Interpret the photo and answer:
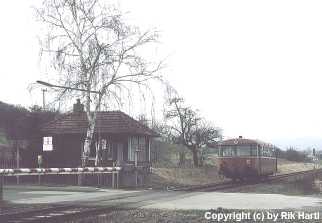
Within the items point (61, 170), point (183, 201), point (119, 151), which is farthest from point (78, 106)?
point (183, 201)

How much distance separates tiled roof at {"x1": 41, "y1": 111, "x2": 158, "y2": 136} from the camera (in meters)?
36.4

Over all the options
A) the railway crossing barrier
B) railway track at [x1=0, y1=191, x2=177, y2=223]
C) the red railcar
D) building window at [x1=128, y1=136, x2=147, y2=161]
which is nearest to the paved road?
railway track at [x1=0, y1=191, x2=177, y2=223]

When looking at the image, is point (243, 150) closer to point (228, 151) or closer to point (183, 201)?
point (228, 151)

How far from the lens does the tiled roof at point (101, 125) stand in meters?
36.4

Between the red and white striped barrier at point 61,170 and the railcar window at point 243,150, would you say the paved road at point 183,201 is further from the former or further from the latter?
the railcar window at point 243,150

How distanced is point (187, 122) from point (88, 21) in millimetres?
22782

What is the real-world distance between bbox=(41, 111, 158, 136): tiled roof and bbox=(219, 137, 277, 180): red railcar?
5.28 metres

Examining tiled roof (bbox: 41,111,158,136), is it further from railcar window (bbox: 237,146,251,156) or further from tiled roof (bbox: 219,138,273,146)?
railcar window (bbox: 237,146,251,156)

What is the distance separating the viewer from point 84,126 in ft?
121

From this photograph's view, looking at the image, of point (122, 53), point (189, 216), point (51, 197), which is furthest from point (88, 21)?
point (189, 216)

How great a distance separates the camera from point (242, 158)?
34.9 meters

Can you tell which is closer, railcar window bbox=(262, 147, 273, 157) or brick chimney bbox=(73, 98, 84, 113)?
brick chimney bbox=(73, 98, 84, 113)

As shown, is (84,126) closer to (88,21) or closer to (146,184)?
(146,184)

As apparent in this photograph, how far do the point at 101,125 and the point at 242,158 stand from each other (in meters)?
8.97
